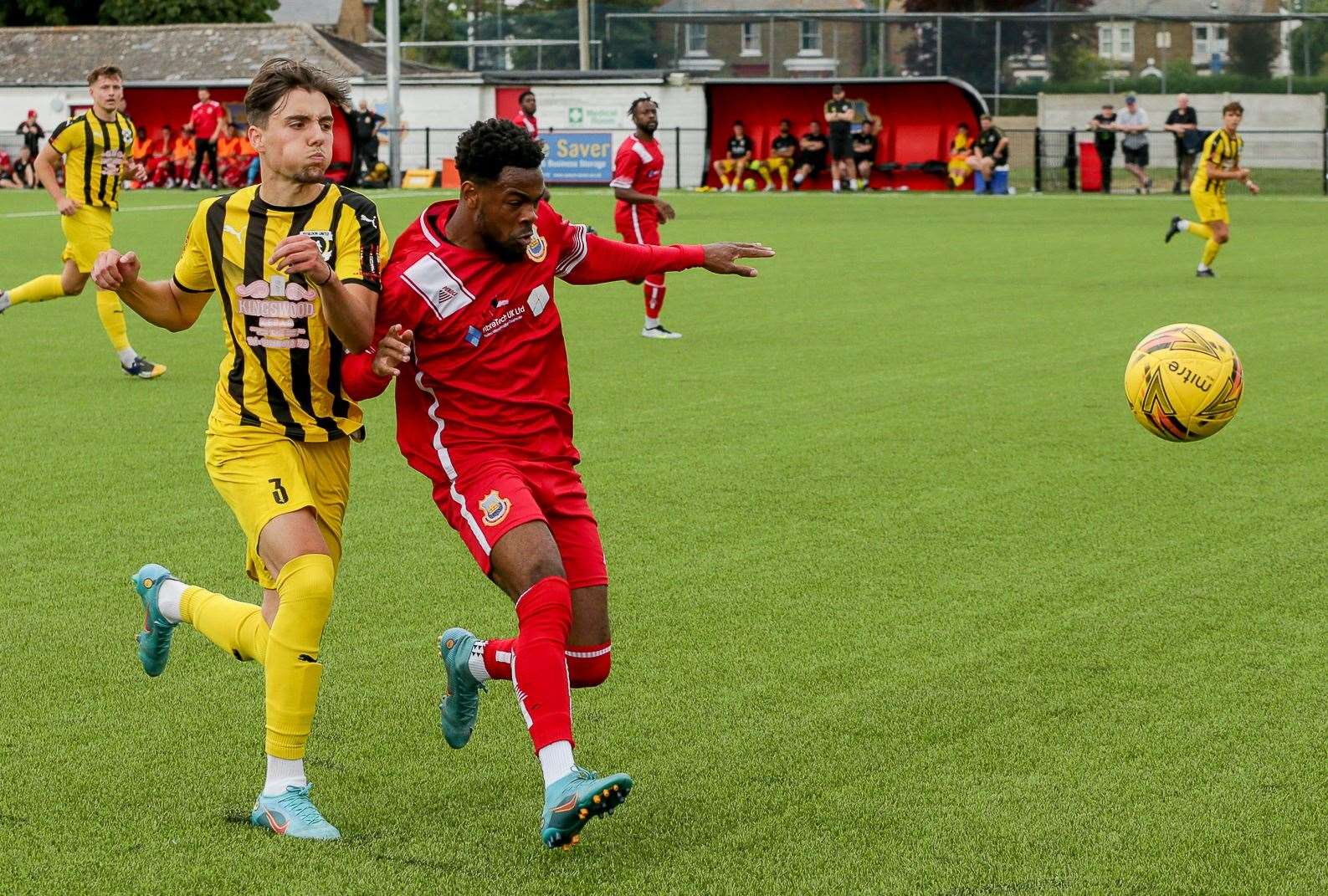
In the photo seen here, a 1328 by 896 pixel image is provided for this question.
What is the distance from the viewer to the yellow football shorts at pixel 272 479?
4.62m

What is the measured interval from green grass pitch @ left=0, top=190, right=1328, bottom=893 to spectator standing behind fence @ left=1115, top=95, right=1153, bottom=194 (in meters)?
25.8

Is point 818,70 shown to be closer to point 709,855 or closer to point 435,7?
point 709,855

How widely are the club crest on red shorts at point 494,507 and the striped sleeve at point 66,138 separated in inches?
357

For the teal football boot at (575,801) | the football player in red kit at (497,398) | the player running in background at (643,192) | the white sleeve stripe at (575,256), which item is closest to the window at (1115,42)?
the player running in background at (643,192)

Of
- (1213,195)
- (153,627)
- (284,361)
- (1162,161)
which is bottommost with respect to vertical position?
(153,627)

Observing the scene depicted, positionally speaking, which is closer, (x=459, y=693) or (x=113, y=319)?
(x=459, y=693)

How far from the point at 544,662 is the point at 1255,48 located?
137ft

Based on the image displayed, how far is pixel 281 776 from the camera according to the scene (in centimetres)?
443

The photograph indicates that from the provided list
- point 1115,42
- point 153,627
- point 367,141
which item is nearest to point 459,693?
point 153,627

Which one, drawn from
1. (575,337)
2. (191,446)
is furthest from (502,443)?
(575,337)

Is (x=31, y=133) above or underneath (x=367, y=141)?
above

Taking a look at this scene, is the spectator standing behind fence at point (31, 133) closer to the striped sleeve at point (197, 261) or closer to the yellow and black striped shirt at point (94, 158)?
the yellow and black striped shirt at point (94, 158)

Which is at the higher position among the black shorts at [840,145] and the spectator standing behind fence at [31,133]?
the spectator standing behind fence at [31,133]

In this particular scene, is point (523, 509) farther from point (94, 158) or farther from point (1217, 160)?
point (1217, 160)
